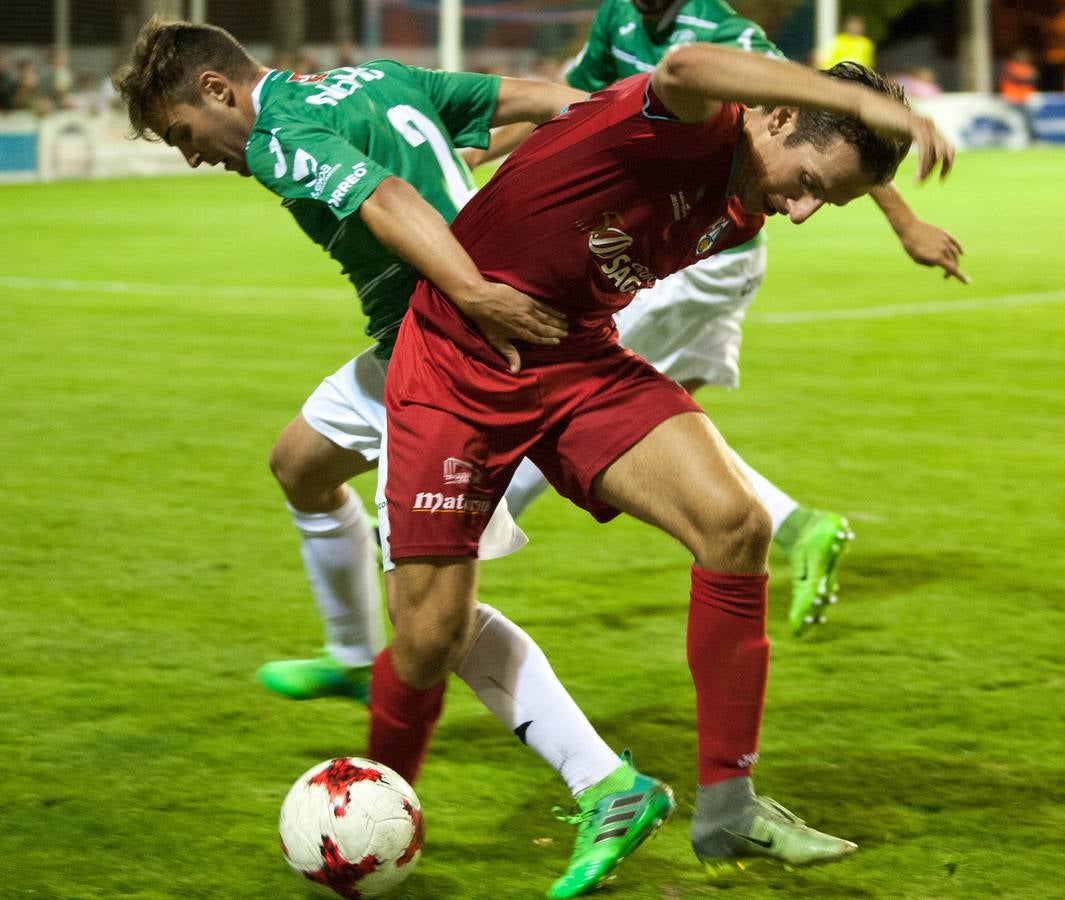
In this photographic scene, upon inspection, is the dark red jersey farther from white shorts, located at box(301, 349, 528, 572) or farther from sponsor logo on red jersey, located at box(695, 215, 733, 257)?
white shorts, located at box(301, 349, 528, 572)

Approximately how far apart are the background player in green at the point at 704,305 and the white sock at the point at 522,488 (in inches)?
32.4

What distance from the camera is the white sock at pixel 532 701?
144 inches

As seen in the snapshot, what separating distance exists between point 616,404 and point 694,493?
281 millimetres

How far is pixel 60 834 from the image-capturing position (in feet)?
12.2

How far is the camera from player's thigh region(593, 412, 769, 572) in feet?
11.2

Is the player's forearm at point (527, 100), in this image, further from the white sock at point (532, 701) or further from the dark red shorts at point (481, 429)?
the white sock at point (532, 701)

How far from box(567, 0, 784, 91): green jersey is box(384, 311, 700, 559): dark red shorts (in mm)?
2354

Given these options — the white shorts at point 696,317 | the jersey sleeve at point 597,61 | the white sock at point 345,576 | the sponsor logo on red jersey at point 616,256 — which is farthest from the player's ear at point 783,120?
the jersey sleeve at point 597,61

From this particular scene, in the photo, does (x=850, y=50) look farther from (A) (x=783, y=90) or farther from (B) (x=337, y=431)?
(A) (x=783, y=90)

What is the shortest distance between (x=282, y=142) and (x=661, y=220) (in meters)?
0.81

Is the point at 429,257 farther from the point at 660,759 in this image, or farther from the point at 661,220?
the point at 660,759

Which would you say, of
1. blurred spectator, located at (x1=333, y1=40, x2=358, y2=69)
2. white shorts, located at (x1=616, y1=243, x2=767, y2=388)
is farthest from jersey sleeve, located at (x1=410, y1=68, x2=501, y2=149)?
blurred spectator, located at (x1=333, y1=40, x2=358, y2=69)

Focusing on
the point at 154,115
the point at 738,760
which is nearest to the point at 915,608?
the point at 738,760

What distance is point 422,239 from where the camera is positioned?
11.1ft
